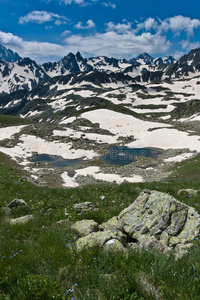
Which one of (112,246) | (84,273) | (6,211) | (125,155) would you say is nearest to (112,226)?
(112,246)

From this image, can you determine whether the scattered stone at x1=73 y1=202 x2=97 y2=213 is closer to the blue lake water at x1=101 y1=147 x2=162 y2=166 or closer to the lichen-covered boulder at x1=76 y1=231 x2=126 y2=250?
the lichen-covered boulder at x1=76 y1=231 x2=126 y2=250

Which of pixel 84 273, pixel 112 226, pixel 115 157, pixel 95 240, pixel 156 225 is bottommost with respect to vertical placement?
pixel 115 157

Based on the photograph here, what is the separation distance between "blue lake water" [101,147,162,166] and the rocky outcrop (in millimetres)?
46728

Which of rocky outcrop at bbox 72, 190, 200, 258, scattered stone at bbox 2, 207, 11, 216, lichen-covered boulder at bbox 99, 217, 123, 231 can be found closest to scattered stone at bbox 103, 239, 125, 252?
rocky outcrop at bbox 72, 190, 200, 258

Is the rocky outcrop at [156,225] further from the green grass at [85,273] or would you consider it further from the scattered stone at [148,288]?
the scattered stone at [148,288]

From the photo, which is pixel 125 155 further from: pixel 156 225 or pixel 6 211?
pixel 156 225

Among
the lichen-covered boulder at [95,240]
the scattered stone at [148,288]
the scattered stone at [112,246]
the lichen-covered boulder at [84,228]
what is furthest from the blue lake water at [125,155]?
the scattered stone at [148,288]

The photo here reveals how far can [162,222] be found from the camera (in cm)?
673

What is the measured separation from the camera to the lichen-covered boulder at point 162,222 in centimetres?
618

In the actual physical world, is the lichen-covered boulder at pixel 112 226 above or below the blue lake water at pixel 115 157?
above

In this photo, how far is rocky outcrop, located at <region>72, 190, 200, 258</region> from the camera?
5723 mm

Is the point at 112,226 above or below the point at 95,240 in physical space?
below

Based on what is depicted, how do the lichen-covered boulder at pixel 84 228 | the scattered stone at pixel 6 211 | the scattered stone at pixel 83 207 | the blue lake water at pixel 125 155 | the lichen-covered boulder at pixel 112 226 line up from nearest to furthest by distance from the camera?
the lichen-covered boulder at pixel 84 228 → the lichen-covered boulder at pixel 112 226 → the scattered stone at pixel 6 211 → the scattered stone at pixel 83 207 → the blue lake water at pixel 125 155

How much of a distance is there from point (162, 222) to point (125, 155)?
187 ft
